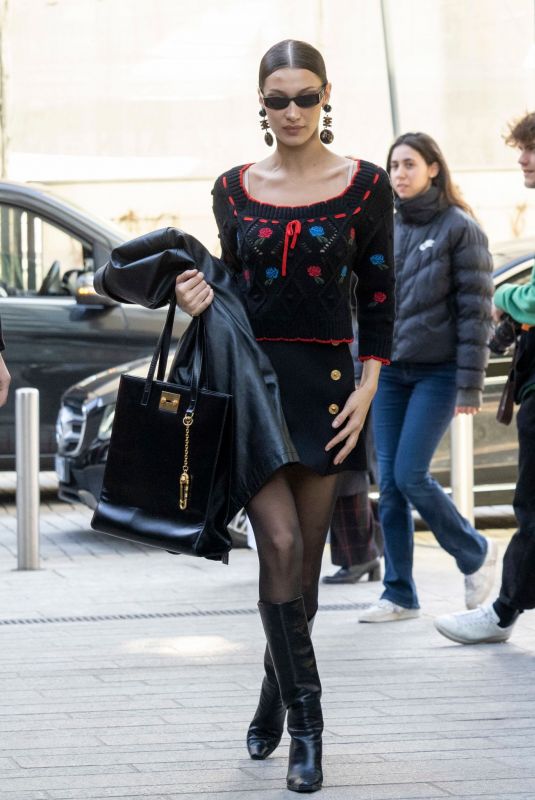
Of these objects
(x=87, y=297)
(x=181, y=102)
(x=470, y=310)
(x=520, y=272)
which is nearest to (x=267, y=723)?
(x=470, y=310)

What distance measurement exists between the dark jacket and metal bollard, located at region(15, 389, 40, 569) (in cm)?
417

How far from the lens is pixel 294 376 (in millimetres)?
4410

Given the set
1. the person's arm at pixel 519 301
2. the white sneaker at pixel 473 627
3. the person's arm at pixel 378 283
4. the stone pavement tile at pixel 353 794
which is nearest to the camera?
the stone pavement tile at pixel 353 794

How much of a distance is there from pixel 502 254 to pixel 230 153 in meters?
10.0

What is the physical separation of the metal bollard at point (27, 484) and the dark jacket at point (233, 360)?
13.7 feet

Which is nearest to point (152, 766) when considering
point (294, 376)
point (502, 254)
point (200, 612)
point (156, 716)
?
point (156, 716)

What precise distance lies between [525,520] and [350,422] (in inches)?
66.6

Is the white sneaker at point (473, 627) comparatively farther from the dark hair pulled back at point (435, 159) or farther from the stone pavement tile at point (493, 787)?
the stone pavement tile at point (493, 787)

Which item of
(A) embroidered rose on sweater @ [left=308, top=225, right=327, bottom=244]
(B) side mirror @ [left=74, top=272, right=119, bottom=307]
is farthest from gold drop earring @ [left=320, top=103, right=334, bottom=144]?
(B) side mirror @ [left=74, top=272, right=119, bottom=307]

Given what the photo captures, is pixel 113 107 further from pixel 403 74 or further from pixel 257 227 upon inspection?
pixel 257 227

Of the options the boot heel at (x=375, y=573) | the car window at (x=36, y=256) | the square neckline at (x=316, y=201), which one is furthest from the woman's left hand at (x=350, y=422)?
the car window at (x=36, y=256)

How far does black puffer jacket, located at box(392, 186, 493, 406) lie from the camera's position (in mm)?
6680

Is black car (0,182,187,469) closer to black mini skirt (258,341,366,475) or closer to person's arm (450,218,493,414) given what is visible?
person's arm (450,218,493,414)

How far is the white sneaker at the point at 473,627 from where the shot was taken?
628 cm
